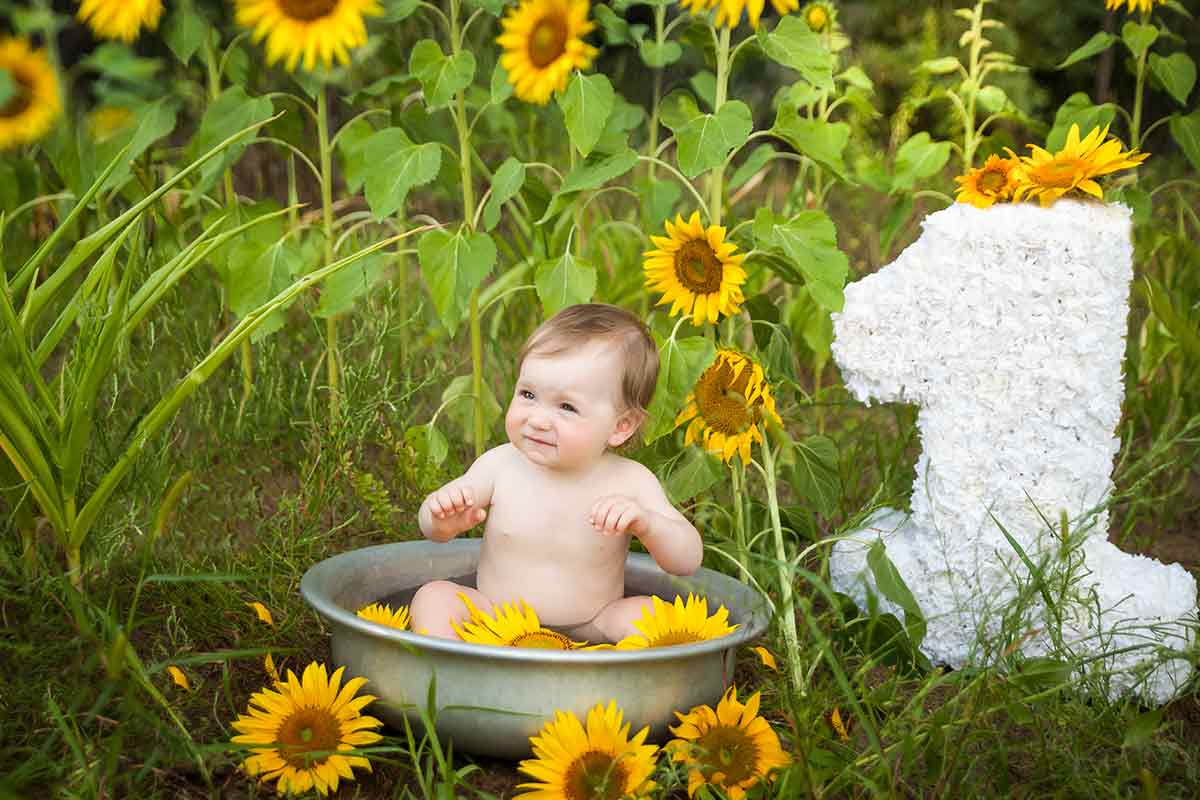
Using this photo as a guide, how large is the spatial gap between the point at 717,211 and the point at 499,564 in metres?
0.66

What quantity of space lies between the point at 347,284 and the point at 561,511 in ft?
2.01

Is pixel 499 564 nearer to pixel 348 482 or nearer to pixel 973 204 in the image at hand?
pixel 348 482

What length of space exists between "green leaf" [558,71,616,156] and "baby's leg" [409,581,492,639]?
71 cm

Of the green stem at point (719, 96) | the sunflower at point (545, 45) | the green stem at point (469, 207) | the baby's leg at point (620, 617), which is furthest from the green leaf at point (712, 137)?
the baby's leg at point (620, 617)

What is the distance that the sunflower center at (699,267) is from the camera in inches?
74.2

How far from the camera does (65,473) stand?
1686mm

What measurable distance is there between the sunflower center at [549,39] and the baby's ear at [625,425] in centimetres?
61

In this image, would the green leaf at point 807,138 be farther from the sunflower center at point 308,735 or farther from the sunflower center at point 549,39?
the sunflower center at point 308,735

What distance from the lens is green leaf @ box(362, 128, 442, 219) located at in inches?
80.8

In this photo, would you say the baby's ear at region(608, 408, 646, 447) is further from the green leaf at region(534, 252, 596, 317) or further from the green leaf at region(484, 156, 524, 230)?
the green leaf at region(484, 156, 524, 230)

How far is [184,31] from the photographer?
230cm

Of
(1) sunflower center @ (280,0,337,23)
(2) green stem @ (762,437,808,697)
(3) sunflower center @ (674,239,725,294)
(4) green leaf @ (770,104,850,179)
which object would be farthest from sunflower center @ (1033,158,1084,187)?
(1) sunflower center @ (280,0,337,23)

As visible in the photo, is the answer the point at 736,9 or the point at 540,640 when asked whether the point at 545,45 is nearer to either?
the point at 736,9

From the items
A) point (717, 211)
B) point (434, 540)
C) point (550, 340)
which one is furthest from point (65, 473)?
point (717, 211)
